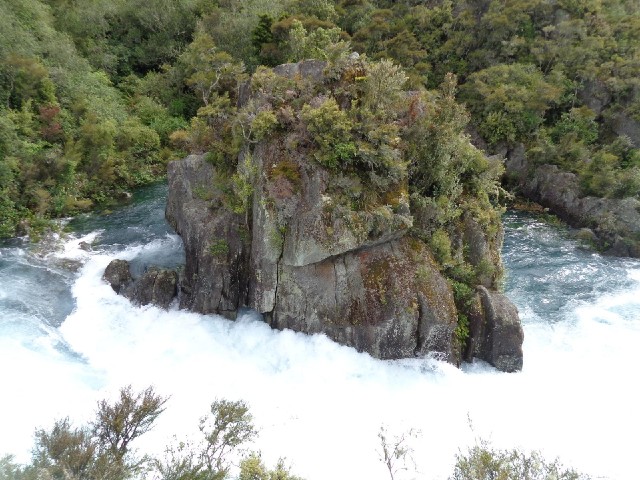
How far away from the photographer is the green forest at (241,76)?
2680 centimetres

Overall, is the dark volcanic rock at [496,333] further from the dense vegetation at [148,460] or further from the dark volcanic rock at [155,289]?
the dark volcanic rock at [155,289]

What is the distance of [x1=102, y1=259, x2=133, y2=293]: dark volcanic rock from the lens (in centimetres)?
2094

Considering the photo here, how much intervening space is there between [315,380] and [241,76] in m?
20.3

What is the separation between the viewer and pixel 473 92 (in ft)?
117

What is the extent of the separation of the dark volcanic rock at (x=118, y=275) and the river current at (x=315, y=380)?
1.44 ft

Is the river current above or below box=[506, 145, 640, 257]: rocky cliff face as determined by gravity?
below

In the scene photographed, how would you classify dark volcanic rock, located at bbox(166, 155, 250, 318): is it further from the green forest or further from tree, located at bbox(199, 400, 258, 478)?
tree, located at bbox(199, 400, 258, 478)

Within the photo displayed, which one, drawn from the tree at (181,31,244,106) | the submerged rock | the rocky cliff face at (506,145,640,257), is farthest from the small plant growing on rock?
the rocky cliff face at (506,145,640,257)

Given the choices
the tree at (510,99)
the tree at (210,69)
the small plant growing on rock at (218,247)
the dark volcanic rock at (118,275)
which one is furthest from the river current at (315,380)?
the tree at (510,99)

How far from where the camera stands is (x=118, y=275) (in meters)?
21.1

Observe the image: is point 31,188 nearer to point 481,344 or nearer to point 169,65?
point 169,65

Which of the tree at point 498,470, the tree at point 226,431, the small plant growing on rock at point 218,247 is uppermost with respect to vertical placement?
the small plant growing on rock at point 218,247

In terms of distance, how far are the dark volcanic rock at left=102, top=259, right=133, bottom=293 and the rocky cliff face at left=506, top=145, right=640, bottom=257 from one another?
2724cm

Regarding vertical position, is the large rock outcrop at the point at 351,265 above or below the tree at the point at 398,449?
above
